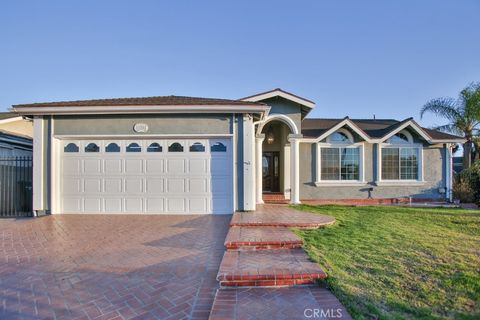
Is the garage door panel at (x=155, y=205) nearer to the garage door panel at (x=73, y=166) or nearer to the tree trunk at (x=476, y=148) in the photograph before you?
the garage door panel at (x=73, y=166)

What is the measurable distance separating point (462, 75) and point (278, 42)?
12.9 meters

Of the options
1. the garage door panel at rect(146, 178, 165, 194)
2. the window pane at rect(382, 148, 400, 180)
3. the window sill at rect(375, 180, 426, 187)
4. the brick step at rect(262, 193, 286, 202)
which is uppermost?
the window pane at rect(382, 148, 400, 180)

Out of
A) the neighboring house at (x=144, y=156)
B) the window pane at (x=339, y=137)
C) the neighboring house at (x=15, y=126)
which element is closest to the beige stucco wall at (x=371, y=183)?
the window pane at (x=339, y=137)

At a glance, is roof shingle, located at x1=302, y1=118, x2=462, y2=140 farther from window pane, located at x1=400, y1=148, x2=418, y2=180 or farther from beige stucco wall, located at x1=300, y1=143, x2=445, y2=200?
window pane, located at x1=400, y1=148, x2=418, y2=180

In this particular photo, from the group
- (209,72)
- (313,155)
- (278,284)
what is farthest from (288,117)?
(278,284)

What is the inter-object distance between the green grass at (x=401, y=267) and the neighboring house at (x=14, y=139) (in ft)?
43.7

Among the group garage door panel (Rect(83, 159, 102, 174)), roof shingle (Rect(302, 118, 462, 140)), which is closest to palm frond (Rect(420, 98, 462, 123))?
roof shingle (Rect(302, 118, 462, 140))

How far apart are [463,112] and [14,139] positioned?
79.7 feet

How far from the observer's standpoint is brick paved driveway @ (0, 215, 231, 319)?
11.1ft

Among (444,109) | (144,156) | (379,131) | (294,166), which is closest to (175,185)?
(144,156)

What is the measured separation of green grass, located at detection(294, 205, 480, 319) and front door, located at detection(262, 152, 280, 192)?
8395mm

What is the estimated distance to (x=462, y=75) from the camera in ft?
56.6

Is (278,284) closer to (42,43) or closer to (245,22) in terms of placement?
(245,22)

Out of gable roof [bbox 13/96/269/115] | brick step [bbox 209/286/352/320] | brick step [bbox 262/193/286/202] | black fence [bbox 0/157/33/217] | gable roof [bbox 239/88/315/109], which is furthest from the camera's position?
brick step [bbox 262/193/286/202]
